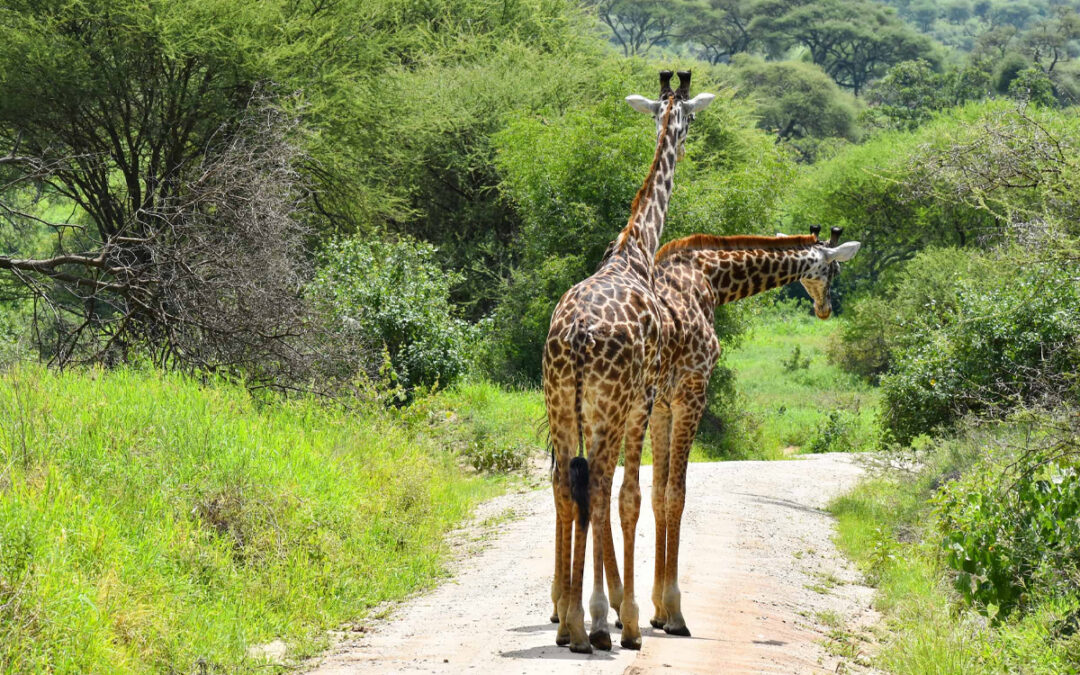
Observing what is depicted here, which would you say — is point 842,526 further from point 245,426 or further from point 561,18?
point 561,18

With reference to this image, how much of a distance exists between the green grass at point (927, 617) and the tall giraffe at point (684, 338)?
1.56 metres

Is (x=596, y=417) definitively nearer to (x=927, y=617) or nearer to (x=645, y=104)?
(x=645, y=104)

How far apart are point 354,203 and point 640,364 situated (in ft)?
55.8

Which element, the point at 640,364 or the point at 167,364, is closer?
the point at 640,364

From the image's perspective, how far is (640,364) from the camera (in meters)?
7.52

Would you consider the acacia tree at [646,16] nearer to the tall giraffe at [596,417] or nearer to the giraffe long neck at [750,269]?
the giraffe long neck at [750,269]

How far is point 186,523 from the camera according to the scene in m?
8.32

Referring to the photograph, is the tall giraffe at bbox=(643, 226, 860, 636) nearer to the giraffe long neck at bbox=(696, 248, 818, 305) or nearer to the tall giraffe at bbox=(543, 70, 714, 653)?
the giraffe long neck at bbox=(696, 248, 818, 305)

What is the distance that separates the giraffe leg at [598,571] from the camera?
7.34m

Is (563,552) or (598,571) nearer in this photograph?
(598,571)

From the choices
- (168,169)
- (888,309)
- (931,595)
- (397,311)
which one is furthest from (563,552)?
Answer: (888,309)

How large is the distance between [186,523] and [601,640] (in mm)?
3020

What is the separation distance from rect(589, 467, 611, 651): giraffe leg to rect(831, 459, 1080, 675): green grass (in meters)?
1.89

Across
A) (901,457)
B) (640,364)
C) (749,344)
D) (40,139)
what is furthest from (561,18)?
(640,364)
